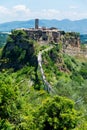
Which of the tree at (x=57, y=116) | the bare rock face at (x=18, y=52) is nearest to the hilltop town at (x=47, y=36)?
the bare rock face at (x=18, y=52)

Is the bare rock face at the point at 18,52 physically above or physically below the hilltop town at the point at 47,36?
below

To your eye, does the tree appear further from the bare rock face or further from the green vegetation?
the bare rock face

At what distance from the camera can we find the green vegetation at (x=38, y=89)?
107 ft

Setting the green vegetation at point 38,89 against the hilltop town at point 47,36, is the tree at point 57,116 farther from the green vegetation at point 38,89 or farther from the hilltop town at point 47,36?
the hilltop town at point 47,36

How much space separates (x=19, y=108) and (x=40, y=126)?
3366 millimetres

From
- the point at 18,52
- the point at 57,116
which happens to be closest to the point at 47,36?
the point at 18,52

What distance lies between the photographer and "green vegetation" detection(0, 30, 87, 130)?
32.6 metres

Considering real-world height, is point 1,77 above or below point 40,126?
above

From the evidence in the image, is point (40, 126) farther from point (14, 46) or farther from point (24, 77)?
point (14, 46)

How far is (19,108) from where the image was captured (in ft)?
109

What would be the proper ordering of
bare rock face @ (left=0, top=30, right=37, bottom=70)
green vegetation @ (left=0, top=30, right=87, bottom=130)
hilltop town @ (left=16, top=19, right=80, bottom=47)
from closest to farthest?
green vegetation @ (left=0, top=30, right=87, bottom=130) → bare rock face @ (left=0, top=30, right=37, bottom=70) → hilltop town @ (left=16, top=19, right=80, bottom=47)

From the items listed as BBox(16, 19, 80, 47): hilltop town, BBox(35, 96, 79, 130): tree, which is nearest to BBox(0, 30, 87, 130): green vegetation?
BBox(35, 96, 79, 130): tree

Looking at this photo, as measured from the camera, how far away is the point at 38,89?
79125 millimetres

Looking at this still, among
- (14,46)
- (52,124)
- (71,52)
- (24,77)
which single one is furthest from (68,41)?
(52,124)
